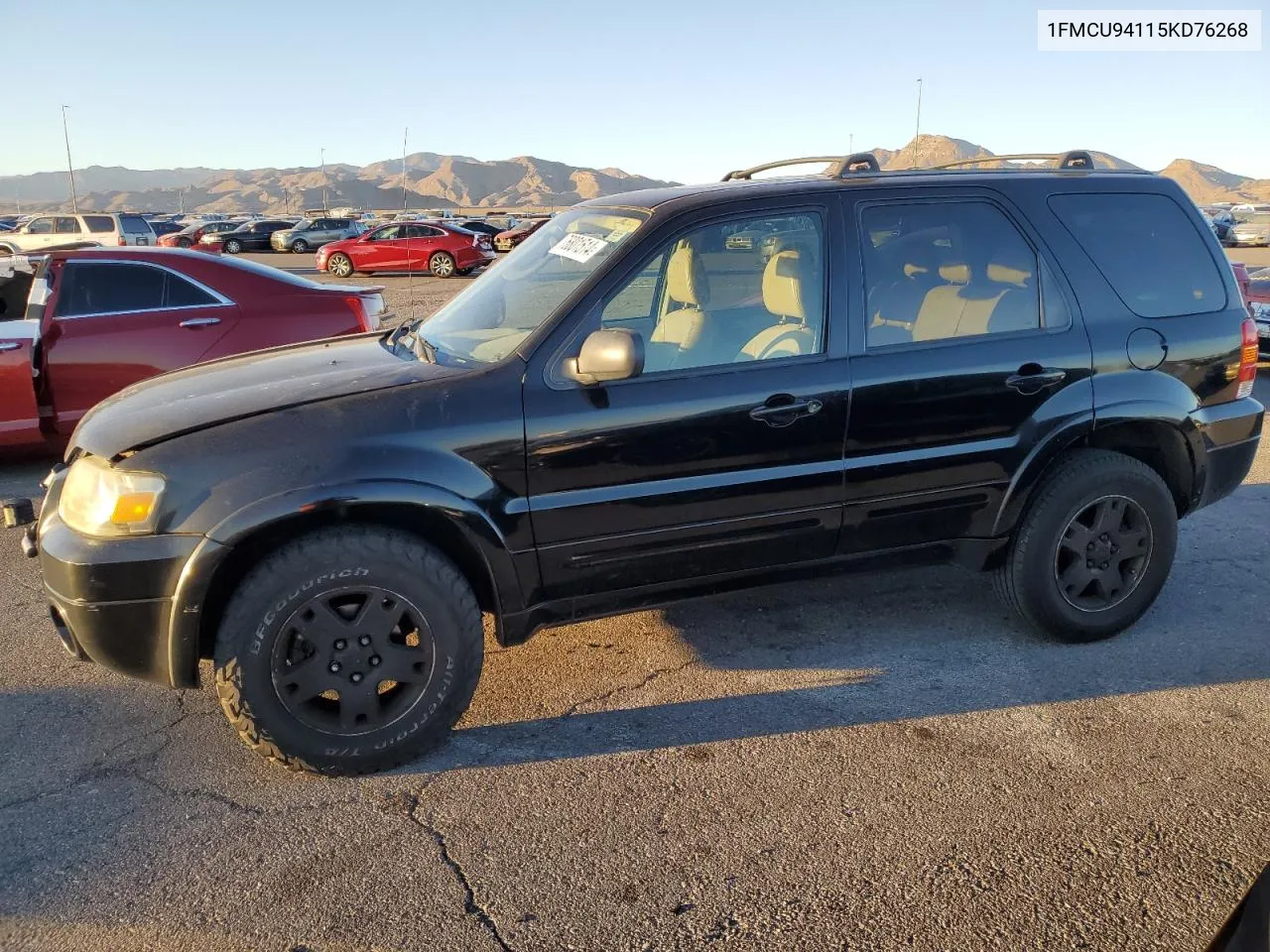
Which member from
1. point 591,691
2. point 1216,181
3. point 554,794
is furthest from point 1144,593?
point 1216,181

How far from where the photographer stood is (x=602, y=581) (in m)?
3.46

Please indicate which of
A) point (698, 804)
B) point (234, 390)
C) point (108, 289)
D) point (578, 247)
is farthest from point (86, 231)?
point (698, 804)

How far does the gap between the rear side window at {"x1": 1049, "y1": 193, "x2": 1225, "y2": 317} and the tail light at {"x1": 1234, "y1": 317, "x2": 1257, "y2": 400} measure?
0.17 m

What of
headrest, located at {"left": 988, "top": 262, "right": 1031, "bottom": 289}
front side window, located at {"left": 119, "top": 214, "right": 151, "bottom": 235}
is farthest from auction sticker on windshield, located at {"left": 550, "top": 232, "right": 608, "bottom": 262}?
front side window, located at {"left": 119, "top": 214, "right": 151, "bottom": 235}

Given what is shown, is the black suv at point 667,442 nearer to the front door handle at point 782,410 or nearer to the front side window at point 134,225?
the front door handle at point 782,410

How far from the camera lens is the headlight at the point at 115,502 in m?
2.97

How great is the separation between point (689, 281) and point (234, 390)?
168cm

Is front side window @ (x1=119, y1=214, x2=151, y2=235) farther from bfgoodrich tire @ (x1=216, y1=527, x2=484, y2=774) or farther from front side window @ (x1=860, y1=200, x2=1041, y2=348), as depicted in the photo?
front side window @ (x1=860, y1=200, x2=1041, y2=348)

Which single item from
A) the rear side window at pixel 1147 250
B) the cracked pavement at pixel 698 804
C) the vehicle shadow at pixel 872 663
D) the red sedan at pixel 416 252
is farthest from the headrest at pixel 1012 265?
the red sedan at pixel 416 252

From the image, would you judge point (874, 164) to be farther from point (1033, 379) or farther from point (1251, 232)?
point (1251, 232)

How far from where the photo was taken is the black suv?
305cm

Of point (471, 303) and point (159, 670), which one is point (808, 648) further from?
point (159, 670)

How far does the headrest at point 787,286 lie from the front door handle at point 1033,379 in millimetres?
881

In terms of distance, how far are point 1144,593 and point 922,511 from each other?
3.81 feet
